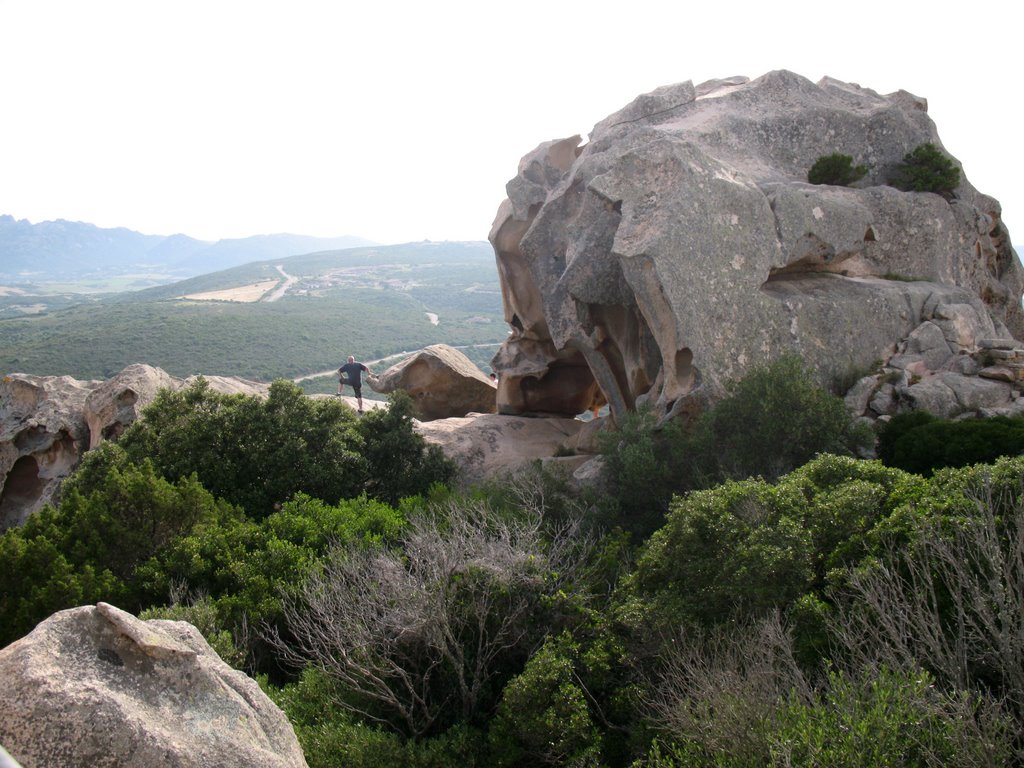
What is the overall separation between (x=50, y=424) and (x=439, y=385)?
1309 cm

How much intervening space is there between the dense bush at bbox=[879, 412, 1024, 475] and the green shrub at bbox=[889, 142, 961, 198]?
9.54m

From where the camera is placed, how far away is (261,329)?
6900 cm

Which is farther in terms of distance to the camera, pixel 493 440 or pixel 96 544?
pixel 493 440

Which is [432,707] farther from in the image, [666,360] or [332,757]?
[666,360]

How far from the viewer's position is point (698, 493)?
11945 millimetres

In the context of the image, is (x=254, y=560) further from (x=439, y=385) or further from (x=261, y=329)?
(x=261, y=329)

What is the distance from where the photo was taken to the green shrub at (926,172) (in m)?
21.9

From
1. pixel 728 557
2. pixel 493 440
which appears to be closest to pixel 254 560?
pixel 728 557

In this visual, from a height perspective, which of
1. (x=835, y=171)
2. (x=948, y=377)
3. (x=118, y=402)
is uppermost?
(x=835, y=171)

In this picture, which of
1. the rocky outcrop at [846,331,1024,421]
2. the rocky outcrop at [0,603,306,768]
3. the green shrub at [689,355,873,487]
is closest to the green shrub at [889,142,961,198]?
the rocky outcrop at [846,331,1024,421]

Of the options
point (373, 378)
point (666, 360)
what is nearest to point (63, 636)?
point (666, 360)

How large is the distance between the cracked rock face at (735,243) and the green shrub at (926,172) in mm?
372

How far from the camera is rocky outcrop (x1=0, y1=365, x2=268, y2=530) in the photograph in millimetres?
22391

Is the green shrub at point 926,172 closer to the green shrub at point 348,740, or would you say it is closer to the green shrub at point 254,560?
the green shrub at point 254,560
